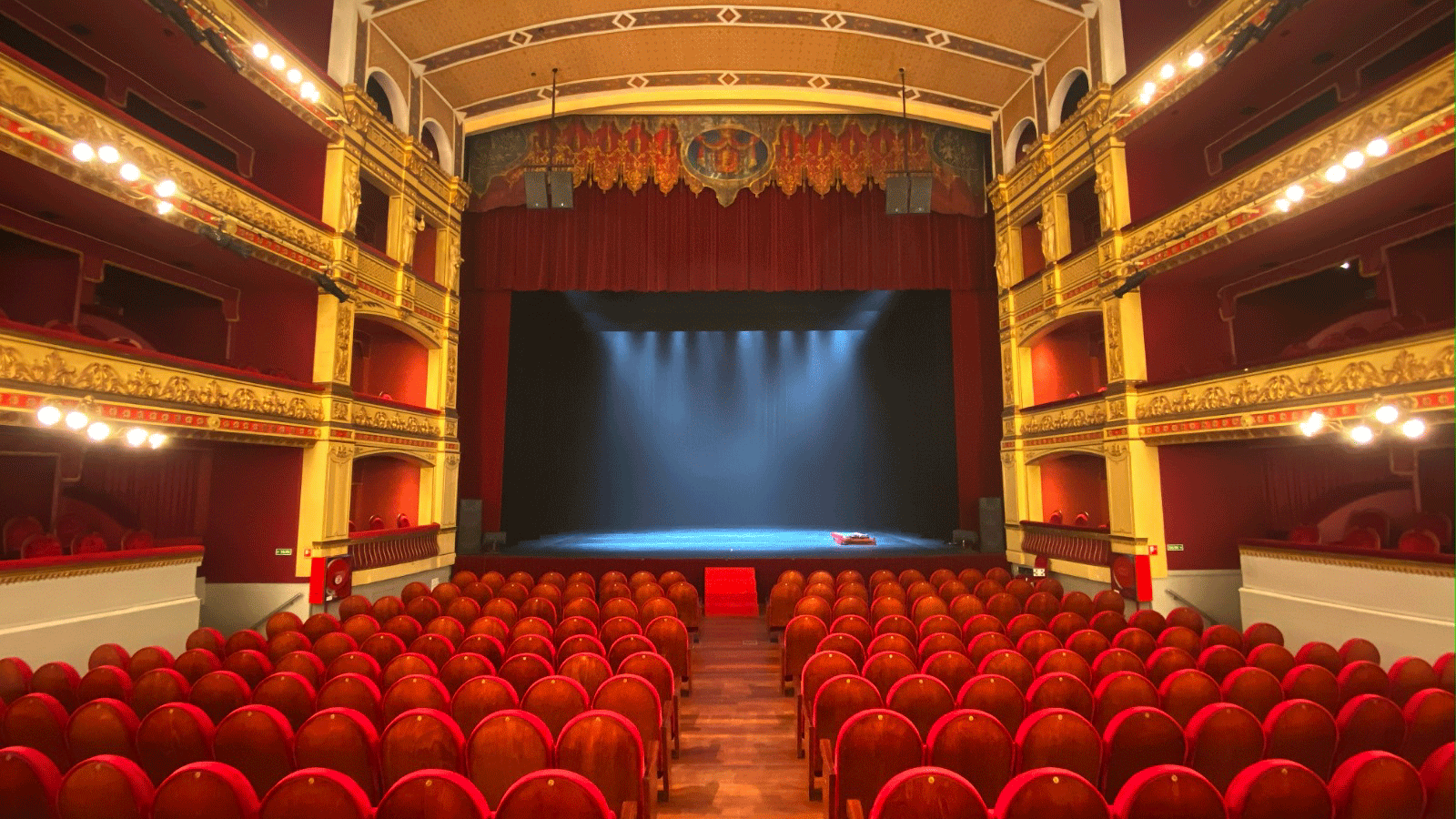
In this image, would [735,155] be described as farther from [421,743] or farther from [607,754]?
[421,743]

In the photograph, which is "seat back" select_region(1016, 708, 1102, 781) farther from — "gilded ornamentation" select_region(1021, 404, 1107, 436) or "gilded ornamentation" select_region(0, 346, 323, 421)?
"gilded ornamentation" select_region(0, 346, 323, 421)

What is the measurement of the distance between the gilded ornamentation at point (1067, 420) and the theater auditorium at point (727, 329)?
135 mm

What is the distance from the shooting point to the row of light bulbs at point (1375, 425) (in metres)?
6.60

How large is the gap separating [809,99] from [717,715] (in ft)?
37.0

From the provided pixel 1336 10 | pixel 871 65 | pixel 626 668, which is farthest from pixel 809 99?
pixel 626 668

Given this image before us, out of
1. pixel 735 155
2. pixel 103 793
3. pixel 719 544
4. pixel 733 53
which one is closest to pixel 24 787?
pixel 103 793

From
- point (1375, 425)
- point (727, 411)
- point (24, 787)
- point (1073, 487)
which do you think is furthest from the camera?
point (727, 411)

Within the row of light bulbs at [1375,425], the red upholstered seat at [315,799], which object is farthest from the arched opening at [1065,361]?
the red upholstered seat at [315,799]

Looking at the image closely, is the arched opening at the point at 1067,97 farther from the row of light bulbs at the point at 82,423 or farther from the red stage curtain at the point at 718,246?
the row of light bulbs at the point at 82,423

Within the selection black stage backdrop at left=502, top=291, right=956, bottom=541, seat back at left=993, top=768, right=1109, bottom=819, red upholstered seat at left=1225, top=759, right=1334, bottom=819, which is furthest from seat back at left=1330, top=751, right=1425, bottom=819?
black stage backdrop at left=502, top=291, right=956, bottom=541

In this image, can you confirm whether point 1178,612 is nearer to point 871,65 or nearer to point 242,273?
point 871,65

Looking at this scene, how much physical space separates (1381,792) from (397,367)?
1360 cm

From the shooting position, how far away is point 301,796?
8.68 ft

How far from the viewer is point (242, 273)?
980 cm
